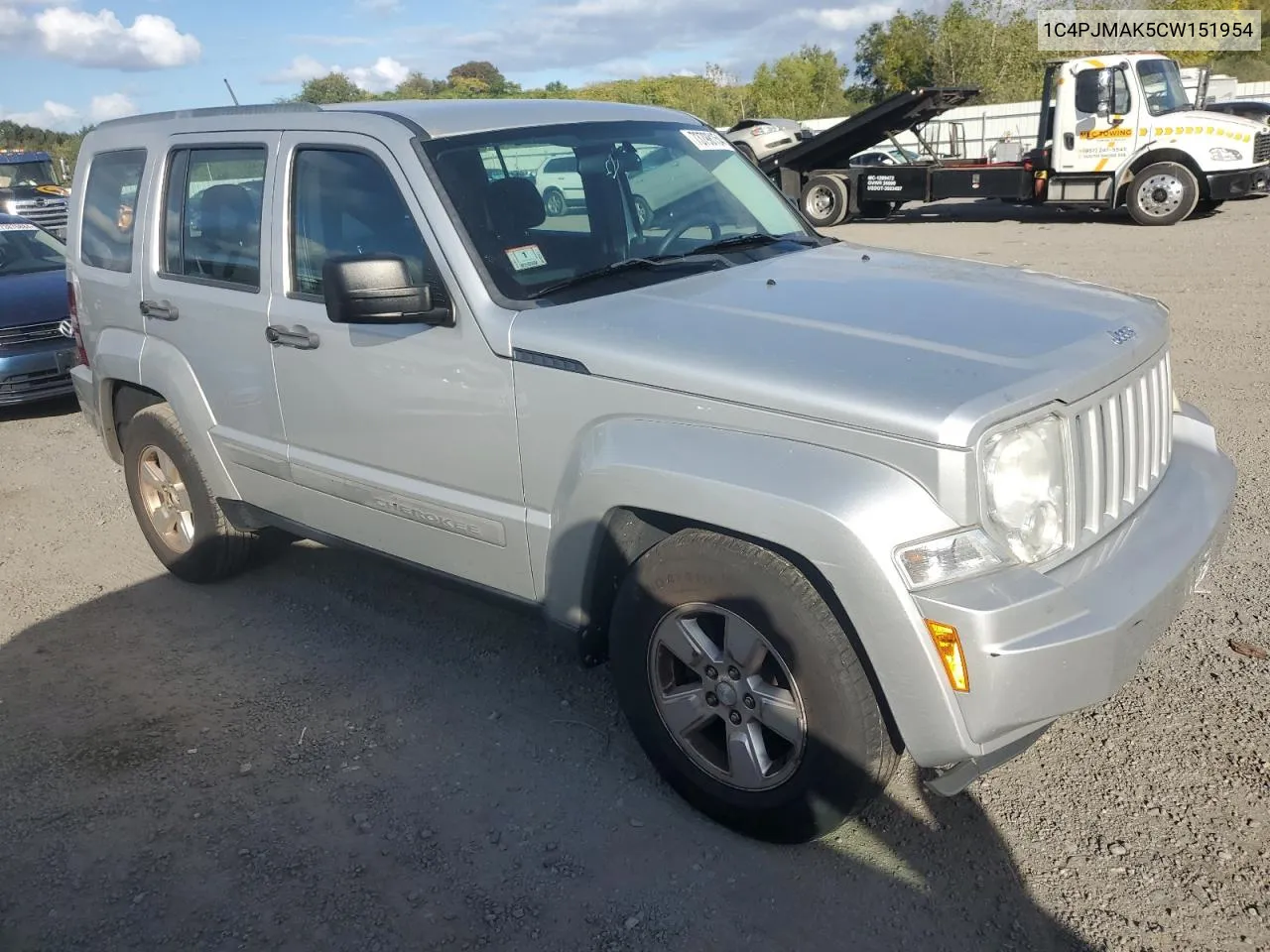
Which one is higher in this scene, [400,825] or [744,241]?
[744,241]

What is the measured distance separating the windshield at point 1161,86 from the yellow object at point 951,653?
16.3 metres

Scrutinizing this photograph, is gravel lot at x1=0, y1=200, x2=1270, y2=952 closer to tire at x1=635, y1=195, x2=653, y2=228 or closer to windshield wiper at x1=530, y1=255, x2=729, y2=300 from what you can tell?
windshield wiper at x1=530, y1=255, x2=729, y2=300

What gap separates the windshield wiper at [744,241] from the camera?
3.79 meters

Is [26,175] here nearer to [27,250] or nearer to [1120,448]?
[27,250]

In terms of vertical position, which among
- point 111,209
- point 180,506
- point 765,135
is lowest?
point 180,506

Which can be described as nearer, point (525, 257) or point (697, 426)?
point (697, 426)

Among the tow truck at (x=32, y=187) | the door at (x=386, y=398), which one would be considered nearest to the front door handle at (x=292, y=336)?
the door at (x=386, y=398)

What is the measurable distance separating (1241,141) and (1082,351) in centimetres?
1568

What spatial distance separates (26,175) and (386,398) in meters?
23.9

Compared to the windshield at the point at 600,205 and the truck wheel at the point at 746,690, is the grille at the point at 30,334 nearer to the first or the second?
the windshield at the point at 600,205

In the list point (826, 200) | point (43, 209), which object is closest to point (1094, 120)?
point (826, 200)

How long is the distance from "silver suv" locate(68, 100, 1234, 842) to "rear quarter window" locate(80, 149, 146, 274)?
20 cm

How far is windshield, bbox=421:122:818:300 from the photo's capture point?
3.44 m

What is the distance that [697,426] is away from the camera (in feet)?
9.19
